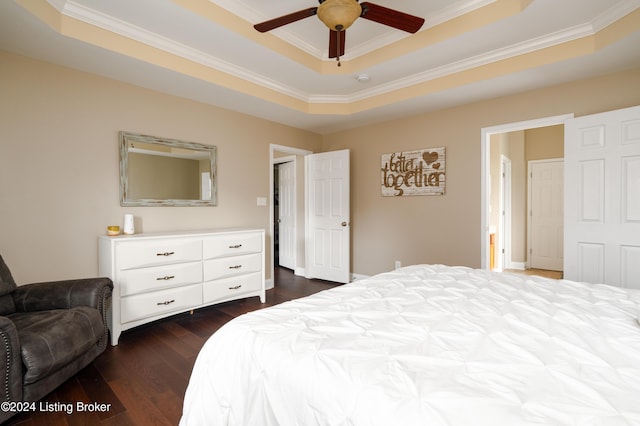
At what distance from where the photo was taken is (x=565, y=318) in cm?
129

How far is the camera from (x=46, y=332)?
174 centimetres

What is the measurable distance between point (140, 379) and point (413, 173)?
3682 millimetres

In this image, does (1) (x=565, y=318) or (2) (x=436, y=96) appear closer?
(1) (x=565, y=318)

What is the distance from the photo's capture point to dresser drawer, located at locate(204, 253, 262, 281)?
3.18 metres

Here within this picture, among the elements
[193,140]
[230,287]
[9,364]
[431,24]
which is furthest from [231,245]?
[431,24]

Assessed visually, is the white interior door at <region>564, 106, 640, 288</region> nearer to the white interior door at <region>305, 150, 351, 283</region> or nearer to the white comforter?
the white comforter

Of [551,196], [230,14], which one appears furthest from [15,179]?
[551,196]

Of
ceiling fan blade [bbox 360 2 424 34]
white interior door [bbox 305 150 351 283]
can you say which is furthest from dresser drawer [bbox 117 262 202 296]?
ceiling fan blade [bbox 360 2 424 34]

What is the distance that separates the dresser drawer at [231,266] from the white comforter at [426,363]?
198 cm

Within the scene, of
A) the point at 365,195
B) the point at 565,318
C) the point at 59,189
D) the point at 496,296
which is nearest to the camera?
the point at 565,318

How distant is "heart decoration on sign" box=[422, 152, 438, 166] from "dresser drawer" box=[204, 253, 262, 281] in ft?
8.19

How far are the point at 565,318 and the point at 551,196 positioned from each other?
524 cm

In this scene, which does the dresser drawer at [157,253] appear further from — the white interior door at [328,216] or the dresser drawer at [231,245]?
the white interior door at [328,216]

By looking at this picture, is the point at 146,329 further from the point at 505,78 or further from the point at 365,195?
the point at 505,78
